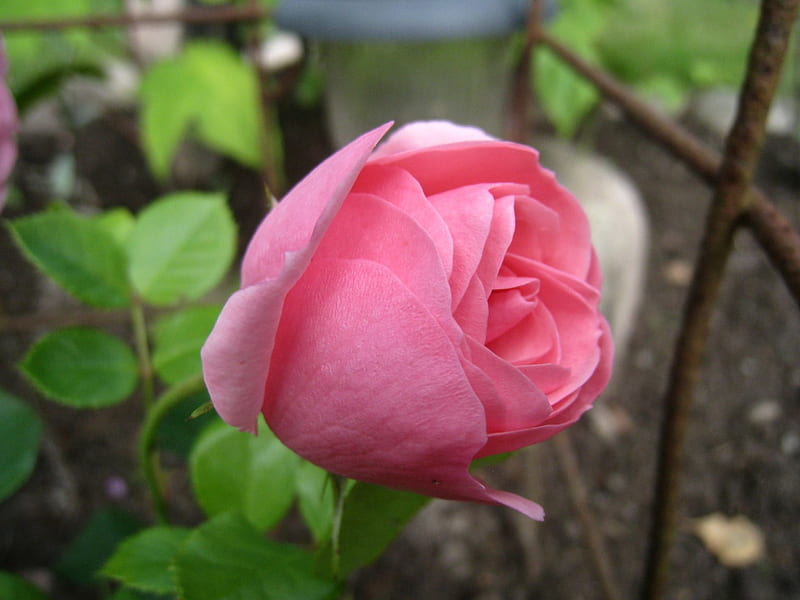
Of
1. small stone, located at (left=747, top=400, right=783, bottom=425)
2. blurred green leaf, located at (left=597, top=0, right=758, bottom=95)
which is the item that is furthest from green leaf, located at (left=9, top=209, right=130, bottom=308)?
small stone, located at (left=747, top=400, right=783, bottom=425)

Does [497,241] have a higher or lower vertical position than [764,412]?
higher

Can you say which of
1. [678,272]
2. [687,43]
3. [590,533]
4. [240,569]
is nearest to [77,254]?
[240,569]

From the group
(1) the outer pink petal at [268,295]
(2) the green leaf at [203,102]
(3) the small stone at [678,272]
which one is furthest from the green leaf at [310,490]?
(3) the small stone at [678,272]

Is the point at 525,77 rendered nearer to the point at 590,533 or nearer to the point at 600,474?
the point at 590,533

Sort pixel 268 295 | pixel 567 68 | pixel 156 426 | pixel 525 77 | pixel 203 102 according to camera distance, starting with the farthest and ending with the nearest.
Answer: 1. pixel 203 102
2. pixel 567 68
3. pixel 525 77
4. pixel 156 426
5. pixel 268 295

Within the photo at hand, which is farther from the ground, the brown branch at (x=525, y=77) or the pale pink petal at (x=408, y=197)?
the pale pink petal at (x=408, y=197)

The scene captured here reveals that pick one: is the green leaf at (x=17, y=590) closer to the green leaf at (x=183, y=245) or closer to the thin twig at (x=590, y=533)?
the green leaf at (x=183, y=245)

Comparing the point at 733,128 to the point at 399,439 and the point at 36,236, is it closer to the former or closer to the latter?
the point at 399,439

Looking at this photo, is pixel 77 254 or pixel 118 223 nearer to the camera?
pixel 77 254
